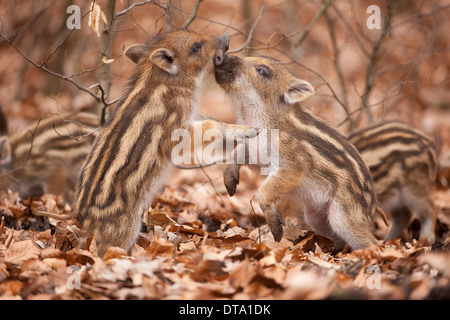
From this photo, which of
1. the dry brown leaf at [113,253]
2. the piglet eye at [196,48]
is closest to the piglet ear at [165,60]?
the piglet eye at [196,48]

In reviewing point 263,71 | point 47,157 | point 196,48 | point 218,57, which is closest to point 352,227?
point 263,71

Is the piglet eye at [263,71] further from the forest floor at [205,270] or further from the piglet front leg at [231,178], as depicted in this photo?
the forest floor at [205,270]

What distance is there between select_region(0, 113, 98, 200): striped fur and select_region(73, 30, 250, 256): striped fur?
216 centimetres

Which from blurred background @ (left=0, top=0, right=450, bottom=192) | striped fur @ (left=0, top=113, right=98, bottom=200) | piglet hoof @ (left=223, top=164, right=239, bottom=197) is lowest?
piglet hoof @ (left=223, top=164, right=239, bottom=197)

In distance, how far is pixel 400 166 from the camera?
7180 millimetres

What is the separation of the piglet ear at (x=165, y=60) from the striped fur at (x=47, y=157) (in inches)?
86.6

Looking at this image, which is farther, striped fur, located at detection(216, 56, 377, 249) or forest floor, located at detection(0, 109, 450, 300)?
striped fur, located at detection(216, 56, 377, 249)

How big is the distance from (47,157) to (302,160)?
3757 millimetres

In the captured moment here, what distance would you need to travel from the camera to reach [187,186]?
8.59 m

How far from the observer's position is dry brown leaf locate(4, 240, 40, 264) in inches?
171

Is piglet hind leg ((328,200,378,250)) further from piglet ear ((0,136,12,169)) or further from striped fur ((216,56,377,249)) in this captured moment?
piglet ear ((0,136,12,169))

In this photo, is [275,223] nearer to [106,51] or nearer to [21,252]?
[21,252]

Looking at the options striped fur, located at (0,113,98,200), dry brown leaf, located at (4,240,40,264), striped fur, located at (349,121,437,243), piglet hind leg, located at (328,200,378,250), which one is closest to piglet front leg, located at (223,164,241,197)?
piglet hind leg, located at (328,200,378,250)
